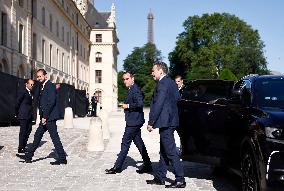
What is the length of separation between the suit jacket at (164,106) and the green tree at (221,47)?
2134 inches

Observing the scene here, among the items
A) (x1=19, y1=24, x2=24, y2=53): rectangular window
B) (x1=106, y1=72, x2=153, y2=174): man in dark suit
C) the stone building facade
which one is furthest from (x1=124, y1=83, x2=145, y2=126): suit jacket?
(x1=19, y1=24, x2=24, y2=53): rectangular window

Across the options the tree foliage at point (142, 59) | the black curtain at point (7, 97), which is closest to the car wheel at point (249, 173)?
the black curtain at point (7, 97)

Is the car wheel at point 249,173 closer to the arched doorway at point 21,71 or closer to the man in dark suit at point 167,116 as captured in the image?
the man in dark suit at point 167,116

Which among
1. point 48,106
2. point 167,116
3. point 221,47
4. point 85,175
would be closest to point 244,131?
point 167,116

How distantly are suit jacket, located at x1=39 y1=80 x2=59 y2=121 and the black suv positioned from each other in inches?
114

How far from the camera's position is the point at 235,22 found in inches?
2611

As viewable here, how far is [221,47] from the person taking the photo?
6388 centimetres

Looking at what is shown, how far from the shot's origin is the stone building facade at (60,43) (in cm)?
3328

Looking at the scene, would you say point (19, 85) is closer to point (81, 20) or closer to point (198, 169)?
point (198, 169)

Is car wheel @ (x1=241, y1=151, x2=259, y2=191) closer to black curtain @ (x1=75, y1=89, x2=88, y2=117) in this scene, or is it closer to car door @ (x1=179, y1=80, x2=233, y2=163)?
A: car door @ (x1=179, y1=80, x2=233, y2=163)

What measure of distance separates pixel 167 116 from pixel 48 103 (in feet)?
11.2

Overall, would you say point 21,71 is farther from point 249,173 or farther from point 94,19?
point 94,19

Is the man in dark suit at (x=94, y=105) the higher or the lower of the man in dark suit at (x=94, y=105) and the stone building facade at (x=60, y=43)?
the lower

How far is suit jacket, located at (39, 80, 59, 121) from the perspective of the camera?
9.71 metres
